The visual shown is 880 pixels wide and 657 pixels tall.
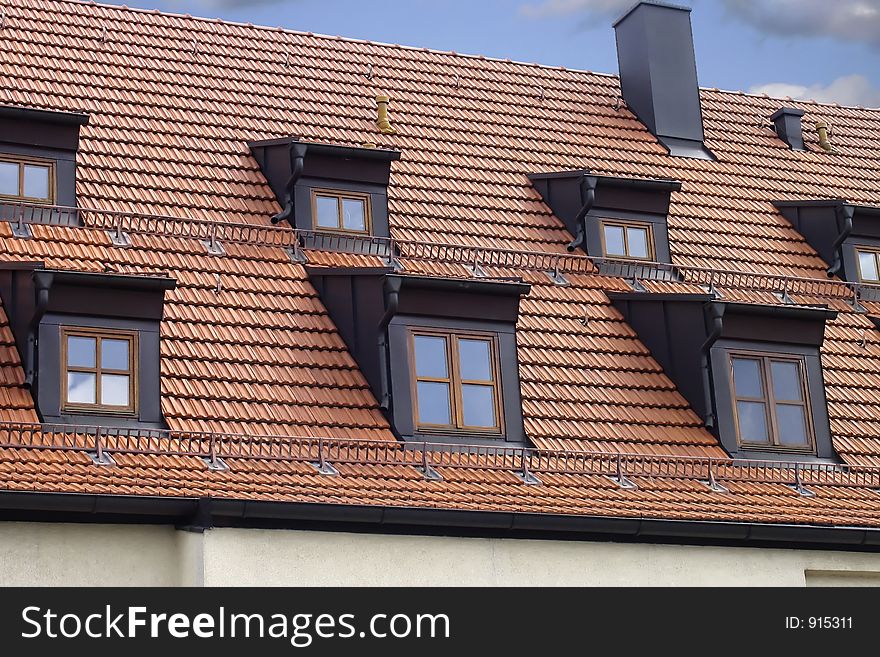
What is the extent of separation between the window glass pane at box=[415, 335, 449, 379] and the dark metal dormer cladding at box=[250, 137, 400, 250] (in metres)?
2.01

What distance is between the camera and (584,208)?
20500mm

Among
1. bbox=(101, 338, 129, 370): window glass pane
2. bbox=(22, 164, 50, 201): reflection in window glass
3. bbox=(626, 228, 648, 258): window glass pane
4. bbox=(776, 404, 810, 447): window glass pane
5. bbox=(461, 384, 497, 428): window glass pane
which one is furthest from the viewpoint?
bbox=(626, 228, 648, 258): window glass pane

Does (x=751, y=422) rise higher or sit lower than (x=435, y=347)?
lower

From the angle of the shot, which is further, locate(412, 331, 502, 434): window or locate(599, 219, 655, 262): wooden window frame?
locate(599, 219, 655, 262): wooden window frame

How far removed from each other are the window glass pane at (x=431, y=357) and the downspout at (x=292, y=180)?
2430mm

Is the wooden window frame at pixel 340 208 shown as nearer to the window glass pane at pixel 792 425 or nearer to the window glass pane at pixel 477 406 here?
the window glass pane at pixel 477 406

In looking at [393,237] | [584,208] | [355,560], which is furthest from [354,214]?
[355,560]

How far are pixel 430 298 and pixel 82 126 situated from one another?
4.67 m

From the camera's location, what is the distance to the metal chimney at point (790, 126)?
25.2 m

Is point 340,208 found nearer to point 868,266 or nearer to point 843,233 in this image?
point 843,233

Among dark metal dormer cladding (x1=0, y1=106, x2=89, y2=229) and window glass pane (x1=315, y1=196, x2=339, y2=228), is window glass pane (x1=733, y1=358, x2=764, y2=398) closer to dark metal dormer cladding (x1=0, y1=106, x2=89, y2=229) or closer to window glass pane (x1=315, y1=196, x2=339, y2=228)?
window glass pane (x1=315, y1=196, x2=339, y2=228)

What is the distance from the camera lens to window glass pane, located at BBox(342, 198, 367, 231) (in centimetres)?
1930

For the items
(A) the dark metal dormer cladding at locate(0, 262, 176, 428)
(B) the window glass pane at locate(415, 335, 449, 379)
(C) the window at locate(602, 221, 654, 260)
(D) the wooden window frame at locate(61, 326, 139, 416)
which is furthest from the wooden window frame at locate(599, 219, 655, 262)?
(D) the wooden window frame at locate(61, 326, 139, 416)

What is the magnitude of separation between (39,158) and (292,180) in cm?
283
